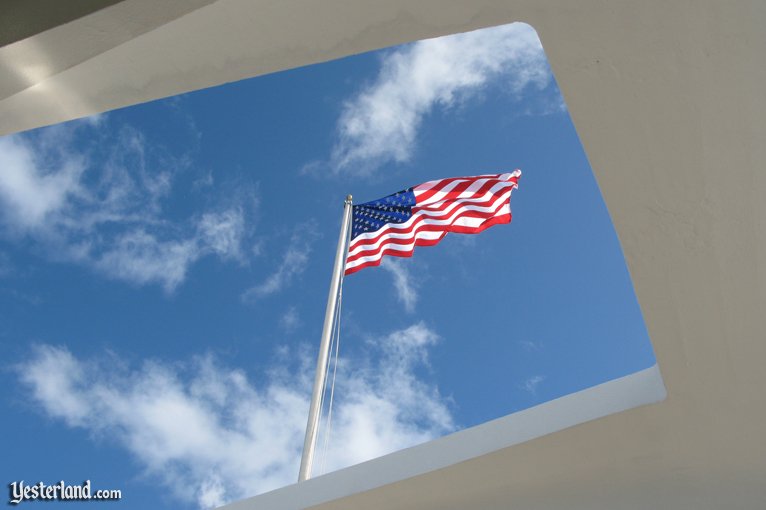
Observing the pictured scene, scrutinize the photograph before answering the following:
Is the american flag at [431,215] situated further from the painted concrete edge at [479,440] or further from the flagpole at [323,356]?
the painted concrete edge at [479,440]

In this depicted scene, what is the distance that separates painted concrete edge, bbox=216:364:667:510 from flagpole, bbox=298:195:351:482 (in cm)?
86

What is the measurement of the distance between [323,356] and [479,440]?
8.12 feet

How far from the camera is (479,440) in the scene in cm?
416

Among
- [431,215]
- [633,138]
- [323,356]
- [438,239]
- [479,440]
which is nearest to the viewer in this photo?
[633,138]

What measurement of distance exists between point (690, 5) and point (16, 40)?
1.77 metres

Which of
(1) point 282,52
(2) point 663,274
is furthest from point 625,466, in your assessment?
(1) point 282,52

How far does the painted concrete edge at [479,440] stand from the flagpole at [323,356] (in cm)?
86

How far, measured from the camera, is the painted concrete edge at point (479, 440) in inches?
156

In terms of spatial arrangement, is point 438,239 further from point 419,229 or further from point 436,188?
point 436,188

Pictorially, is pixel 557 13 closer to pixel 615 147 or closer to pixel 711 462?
pixel 615 147

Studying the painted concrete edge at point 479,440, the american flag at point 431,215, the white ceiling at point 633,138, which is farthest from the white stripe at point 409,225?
the white ceiling at point 633,138

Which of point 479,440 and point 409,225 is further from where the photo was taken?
point 409,225

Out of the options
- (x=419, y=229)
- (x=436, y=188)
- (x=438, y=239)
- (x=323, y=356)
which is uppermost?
(x=436, y=188)

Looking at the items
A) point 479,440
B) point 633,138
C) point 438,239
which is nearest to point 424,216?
point 438,239
